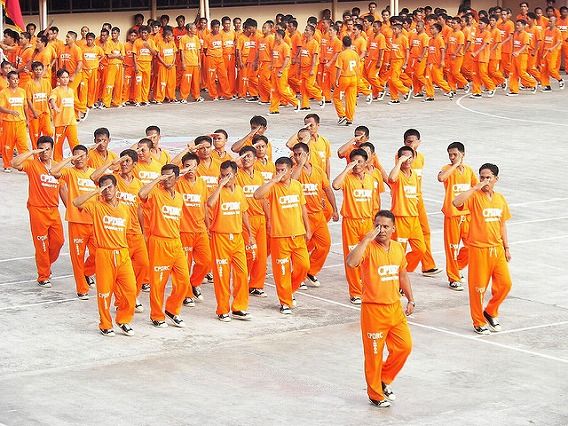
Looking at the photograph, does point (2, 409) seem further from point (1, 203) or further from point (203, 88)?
point (203, 88)

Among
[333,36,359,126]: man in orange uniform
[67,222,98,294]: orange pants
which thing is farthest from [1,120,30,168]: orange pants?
[67,222,98,294]: orange pants

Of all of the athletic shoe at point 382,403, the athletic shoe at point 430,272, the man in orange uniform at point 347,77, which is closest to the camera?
the athletic shoe at point 382,403

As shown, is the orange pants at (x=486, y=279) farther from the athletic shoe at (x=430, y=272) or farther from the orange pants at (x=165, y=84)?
the orange pants at (x=165, y=84)

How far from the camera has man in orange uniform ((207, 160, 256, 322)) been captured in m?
17.7

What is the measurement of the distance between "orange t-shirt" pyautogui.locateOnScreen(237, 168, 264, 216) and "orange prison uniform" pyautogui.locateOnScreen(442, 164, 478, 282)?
2.48 meters

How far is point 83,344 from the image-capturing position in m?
16.6

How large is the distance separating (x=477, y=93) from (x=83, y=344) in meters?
24.1

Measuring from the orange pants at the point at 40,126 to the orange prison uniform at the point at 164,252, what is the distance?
11692 millimetres

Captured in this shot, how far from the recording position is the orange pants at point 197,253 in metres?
18.4

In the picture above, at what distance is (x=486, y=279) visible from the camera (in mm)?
16969

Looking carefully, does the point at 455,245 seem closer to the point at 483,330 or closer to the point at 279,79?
the point at 483,330

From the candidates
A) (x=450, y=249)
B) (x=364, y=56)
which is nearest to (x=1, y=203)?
(x=450, y=249)

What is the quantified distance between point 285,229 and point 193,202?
3.95 feet

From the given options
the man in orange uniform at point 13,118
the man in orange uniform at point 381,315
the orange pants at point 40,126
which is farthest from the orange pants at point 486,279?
the orange pants at point 40,126
